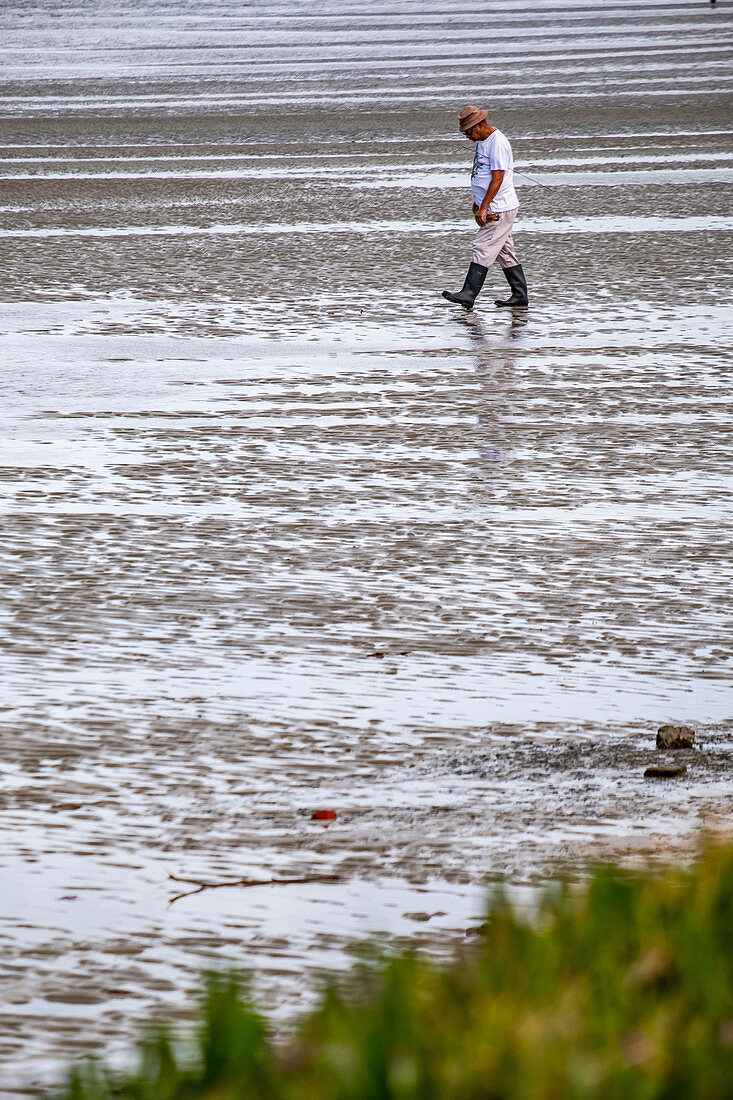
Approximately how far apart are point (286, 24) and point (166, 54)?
9.67 metres

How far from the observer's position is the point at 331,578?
5910 mm

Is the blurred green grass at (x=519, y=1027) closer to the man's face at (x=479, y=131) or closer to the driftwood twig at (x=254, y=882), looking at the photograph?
the driftwood twig at (x=254, y=882)

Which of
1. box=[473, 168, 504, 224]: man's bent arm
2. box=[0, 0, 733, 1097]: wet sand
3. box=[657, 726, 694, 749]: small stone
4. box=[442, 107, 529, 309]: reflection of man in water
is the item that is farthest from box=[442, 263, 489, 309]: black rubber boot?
box=[657, 726, 694, 749]: small stone

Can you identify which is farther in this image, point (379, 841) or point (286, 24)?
point (286, 24)

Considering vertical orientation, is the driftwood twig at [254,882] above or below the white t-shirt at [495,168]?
below

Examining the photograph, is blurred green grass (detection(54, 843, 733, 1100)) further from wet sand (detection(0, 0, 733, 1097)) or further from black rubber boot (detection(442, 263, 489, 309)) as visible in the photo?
black rubber boot (detection(442, 263, 489, 309))

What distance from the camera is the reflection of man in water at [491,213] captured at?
38.4ft

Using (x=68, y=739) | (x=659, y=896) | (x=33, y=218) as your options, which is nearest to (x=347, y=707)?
(x=68, y=739)

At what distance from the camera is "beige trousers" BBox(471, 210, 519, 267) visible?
1170cm

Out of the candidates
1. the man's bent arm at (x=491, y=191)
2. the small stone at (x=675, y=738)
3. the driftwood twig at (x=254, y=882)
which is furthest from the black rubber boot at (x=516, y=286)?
the driftwood twig at (x=254, y=882)

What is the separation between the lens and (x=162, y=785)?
13.6ft

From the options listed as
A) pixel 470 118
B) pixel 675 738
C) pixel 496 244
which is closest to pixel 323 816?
pixel 675 738

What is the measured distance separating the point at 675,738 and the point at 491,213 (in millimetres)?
8053

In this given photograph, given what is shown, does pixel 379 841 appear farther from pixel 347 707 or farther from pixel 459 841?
pixel 347 707
